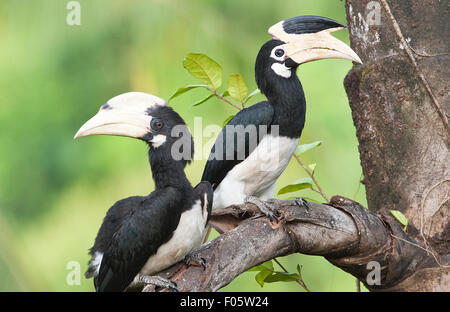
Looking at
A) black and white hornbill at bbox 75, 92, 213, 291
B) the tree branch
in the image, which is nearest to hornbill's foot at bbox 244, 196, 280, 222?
the tree branch

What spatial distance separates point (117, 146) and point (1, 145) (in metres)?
0.70

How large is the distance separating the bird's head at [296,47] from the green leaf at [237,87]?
0.27ft

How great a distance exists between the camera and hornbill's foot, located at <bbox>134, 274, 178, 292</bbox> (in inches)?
58.4

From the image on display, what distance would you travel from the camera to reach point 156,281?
1.54 metres

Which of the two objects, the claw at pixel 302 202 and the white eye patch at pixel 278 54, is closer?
the claw at pixel 302 202

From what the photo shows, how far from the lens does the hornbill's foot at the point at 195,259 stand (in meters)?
1.53

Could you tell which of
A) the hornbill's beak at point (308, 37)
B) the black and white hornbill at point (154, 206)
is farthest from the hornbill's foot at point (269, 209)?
the hornbill's beak at point (308, 37)

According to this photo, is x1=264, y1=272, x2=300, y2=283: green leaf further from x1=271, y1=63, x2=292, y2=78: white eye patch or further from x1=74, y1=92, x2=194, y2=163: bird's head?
x1=271, y1=63, x2=292, y2=78: white eye patch

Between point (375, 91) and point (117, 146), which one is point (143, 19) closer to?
point (117, 146)

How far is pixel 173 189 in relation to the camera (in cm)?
165

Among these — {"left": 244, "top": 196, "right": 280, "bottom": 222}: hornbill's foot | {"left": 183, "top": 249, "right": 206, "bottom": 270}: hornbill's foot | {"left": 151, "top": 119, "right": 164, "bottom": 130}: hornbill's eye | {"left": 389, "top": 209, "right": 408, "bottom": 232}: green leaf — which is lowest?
{"left": 183, "top": 249, "right": 206, "bottom": 270}: hornbill's foot

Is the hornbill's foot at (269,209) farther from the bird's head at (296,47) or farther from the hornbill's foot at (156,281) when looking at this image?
the bird's head at (296,47)

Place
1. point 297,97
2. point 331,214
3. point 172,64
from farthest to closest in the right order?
point 172,64
point 297,97
point 331,214

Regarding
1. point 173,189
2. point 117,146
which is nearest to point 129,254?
point 173,189
